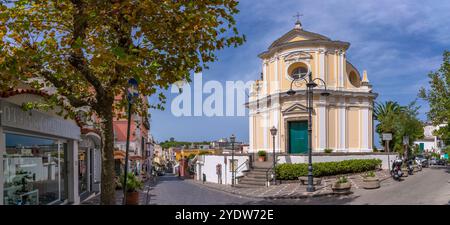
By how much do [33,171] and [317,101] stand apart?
21450mm

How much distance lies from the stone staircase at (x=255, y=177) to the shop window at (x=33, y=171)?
11518 millimetres

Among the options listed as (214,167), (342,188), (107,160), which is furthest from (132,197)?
(214,167)

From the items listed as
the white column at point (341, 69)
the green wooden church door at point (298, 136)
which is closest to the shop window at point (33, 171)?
the green wooden church door at point (298, 136)

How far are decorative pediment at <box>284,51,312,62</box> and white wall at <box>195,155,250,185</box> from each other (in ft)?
27.7

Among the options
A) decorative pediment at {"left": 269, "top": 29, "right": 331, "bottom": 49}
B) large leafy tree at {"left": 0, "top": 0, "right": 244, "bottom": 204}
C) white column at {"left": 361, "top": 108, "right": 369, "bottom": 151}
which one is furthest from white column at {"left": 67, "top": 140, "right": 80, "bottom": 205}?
white column at {"left": 361, "top": 108, "right": 369, "bottom": 151}

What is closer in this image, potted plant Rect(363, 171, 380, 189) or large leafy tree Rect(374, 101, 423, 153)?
potted plant Rect(363, 171, 380, 189)

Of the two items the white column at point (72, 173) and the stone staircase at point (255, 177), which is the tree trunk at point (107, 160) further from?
the stone staircase at point (255, 177)

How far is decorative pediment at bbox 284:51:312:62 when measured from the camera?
94.9 feet

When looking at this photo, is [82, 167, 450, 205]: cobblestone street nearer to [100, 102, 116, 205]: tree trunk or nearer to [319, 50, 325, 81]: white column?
[100, 102, 116, 205]: tree trunk

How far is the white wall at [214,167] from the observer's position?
2675 centimetres

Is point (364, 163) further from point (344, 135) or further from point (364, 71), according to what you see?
point (364, 71)

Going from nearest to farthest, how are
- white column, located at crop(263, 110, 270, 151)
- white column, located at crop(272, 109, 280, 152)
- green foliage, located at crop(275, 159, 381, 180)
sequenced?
green foliage, located at crop(275, 159, 381, 180) → white column, located at crop(272, 109, 280, 152) → white column, located at crop(263, 110, 270, 151)

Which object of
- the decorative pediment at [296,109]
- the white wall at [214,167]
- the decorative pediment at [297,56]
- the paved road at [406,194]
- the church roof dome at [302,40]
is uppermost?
the church roof dome at [302,40]
